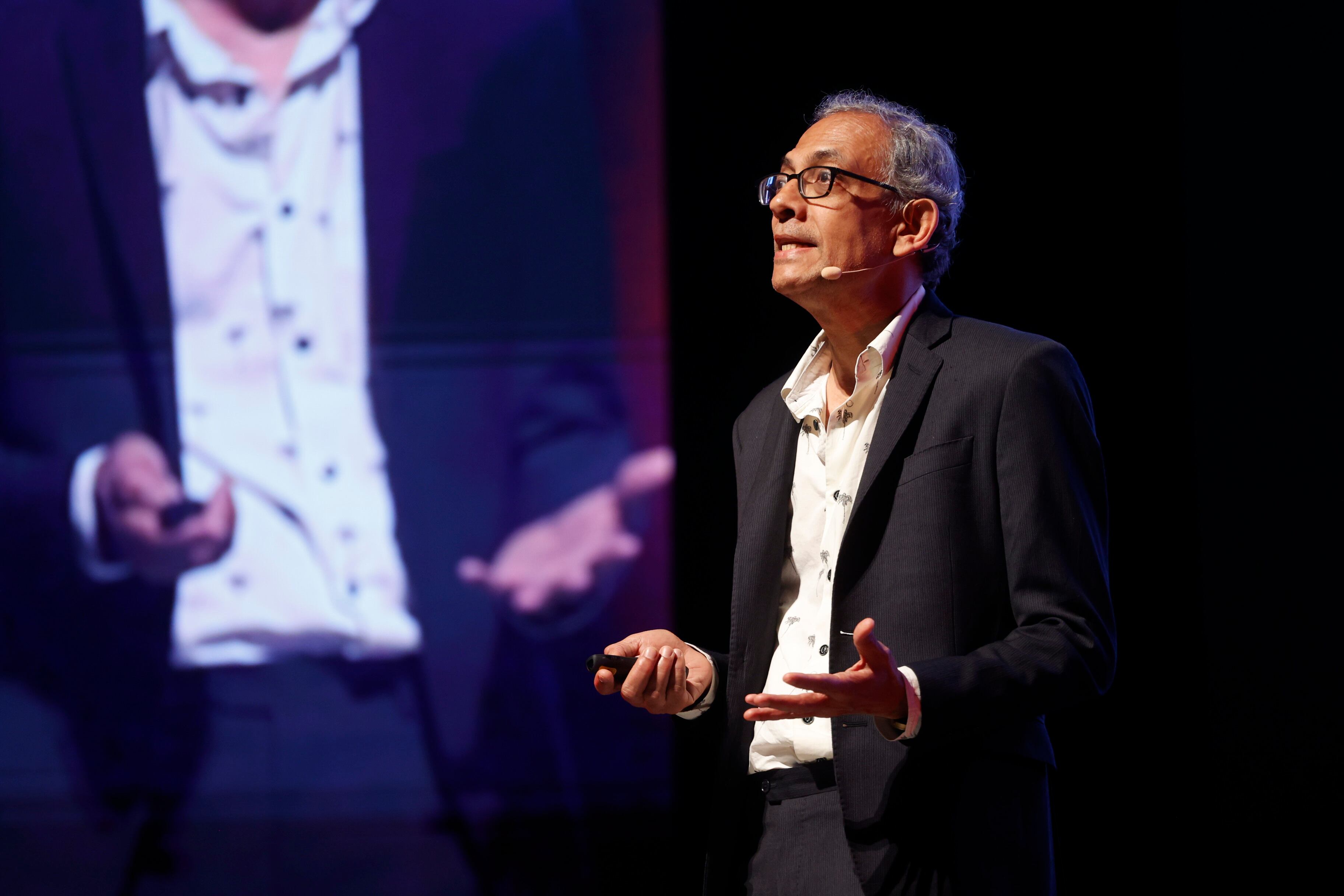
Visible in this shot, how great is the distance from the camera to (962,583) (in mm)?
1290

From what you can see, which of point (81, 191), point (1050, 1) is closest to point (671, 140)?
point (1050, 1)

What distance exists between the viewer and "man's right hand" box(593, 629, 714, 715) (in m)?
A: 1.43

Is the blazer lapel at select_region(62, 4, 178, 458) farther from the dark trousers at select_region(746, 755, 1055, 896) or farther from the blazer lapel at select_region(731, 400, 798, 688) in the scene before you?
the dark trousers at select_region(746, 755, 1055, 896)

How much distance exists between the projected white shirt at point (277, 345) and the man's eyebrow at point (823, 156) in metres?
1.56

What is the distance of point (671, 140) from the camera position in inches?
105

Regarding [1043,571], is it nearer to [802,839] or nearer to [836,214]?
[802,839]

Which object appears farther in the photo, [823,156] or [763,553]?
[823,156]

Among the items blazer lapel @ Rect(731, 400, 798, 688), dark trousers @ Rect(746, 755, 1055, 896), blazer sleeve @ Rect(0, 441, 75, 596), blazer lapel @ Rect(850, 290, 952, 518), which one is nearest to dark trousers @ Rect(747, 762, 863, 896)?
dark trousers @ Rect(746, 755, 1055, 896)

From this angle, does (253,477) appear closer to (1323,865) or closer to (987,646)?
(987,646)

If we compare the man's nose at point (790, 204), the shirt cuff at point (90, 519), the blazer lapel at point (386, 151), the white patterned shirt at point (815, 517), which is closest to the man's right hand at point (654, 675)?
the white patterned shirt at point (815, 517)

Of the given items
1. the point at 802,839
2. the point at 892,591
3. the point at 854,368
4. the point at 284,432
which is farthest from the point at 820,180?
the point at 284,432

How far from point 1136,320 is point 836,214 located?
1182 mm

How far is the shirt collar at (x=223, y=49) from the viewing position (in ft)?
9.45

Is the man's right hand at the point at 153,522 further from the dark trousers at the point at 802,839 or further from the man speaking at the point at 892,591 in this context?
the dark trousers at the point at 802,839
